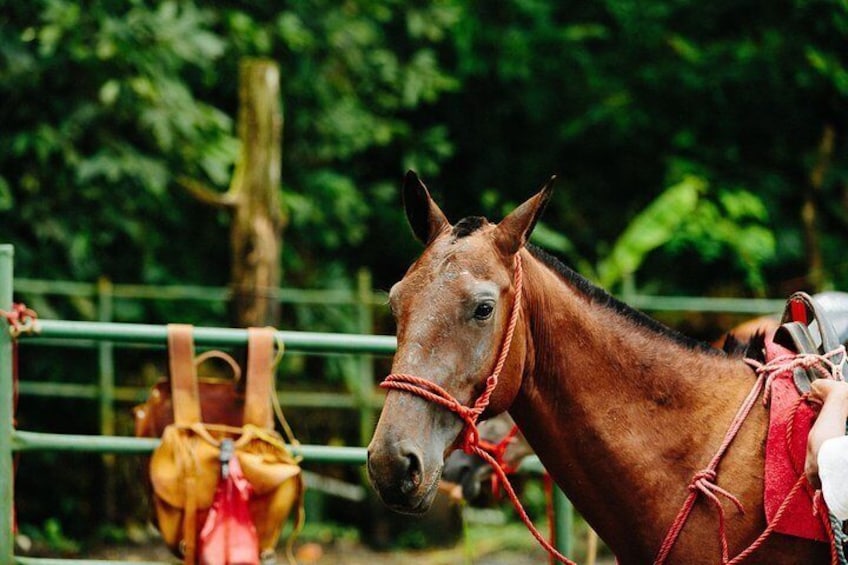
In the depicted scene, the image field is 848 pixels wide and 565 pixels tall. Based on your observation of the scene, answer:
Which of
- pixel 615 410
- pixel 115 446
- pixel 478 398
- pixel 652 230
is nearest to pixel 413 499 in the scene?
pixel 478 398

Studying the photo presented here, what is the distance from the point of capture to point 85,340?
3.94 meters

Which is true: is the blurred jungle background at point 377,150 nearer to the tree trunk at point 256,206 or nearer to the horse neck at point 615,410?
the tree trunk at point 256,206

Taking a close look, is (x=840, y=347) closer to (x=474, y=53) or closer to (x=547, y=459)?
(x=547, y=459)

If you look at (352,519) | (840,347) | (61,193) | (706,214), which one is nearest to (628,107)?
(706,214)

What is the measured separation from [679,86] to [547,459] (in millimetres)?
9177

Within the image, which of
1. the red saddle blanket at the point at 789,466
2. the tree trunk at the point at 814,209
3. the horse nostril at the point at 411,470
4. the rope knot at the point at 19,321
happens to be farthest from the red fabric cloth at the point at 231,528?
the tree trunk at the point at 814,209

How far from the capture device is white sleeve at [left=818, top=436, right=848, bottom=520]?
105 inches

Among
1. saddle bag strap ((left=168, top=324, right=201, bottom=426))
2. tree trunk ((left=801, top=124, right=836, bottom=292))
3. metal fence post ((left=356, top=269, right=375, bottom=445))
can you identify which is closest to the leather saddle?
saddle bag strap ((left=168, top=324, right=201, bottom=426))

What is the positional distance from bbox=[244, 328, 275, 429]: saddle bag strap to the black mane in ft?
3.92

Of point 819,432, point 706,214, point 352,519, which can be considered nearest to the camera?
point 819,432

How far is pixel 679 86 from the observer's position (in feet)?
38.2

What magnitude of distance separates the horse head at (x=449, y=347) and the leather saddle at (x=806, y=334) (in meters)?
0.80

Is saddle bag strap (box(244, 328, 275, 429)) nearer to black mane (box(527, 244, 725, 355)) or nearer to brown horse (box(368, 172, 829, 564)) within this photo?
brown horse (box(368, 172, 829, 564))

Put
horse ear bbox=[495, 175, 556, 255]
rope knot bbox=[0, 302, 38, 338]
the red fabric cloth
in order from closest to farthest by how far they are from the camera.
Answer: horse ear bbox=[495, 175, 556, 255] → the red fabric cloth → rope knot bbox=[0, 302, 38, 338]
